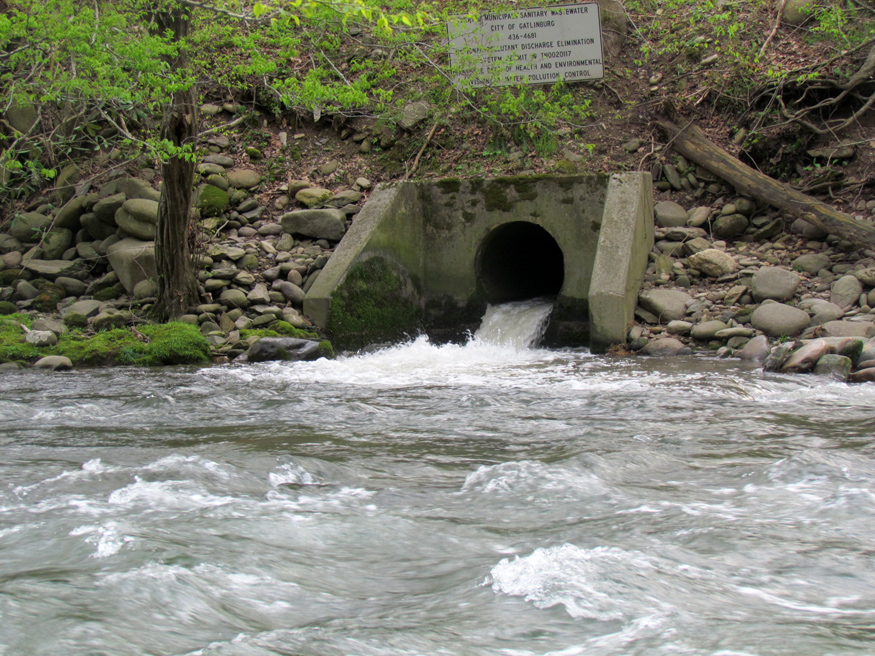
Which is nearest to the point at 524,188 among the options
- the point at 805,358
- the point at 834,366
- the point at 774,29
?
the point at 805,358

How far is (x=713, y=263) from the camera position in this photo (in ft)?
31.0

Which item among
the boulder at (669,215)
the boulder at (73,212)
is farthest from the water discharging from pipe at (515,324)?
the boulder at (73,212)

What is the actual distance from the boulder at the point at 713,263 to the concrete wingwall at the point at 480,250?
2.12 ft

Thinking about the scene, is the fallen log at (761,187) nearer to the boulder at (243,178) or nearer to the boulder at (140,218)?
the boulder at (243,178)

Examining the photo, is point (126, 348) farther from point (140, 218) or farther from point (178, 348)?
point (140, 218)

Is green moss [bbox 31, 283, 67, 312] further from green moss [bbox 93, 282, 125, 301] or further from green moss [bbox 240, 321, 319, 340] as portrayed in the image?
green moss [bbox 240, 321, 319, 340]

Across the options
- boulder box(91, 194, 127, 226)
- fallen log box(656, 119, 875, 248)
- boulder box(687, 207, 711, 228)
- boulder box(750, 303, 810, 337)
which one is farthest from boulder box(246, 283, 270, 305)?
fallen log box(656, 119, 875, 248)

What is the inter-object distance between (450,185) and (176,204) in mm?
3406

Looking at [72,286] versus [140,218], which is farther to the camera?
[140,218]

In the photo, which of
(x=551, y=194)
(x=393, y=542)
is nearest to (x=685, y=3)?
(x=551, y=194)

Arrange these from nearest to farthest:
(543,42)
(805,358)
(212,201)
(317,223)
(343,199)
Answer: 1. (805,358)
2. (317,223)
3. (343,199)
4. (212,201)
5. (543,42)

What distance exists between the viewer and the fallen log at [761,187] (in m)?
9.15

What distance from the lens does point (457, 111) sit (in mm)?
13156

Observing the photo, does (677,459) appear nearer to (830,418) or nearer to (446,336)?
(830,418)
